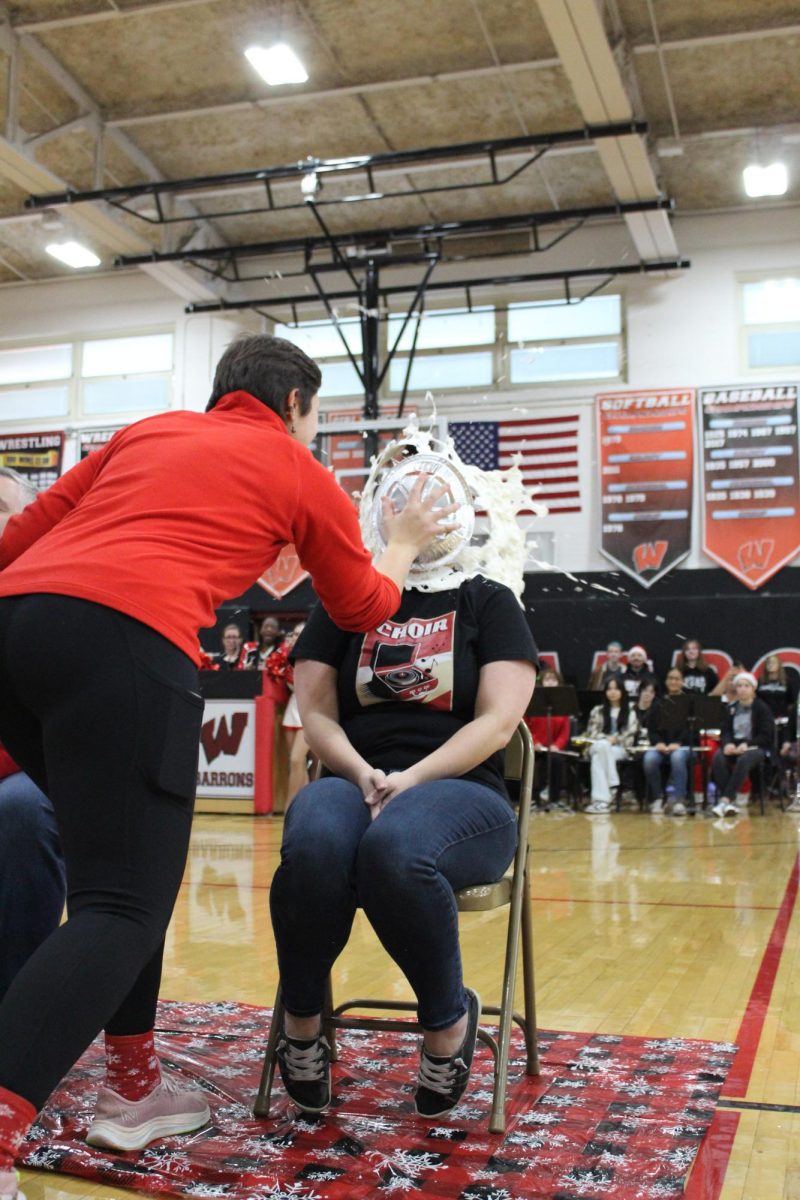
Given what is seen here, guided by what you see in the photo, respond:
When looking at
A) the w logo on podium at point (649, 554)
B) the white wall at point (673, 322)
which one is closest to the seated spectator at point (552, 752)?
the w logo on podium at point (649, 554)

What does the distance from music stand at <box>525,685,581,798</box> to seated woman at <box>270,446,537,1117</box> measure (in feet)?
25.4

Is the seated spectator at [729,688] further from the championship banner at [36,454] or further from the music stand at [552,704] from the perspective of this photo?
the championship banner at [36,454]

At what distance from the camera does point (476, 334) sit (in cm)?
1370

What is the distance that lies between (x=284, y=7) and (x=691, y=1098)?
9.74m

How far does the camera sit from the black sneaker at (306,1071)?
2.10 metres

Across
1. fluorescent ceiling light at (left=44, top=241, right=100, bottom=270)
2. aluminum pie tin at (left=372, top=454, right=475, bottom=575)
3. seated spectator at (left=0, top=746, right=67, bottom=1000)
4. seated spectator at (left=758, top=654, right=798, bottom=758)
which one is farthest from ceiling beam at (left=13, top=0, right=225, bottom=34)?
seated spectator at (left=0, top=746, right=67, bottom=1000)

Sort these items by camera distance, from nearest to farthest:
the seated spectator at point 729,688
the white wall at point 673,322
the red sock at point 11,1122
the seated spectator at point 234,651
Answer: the red sock at point 11,1122 → the seated spectator at point 729,688 → the seated spectator at point 234,651 → the white wall at point 673,322

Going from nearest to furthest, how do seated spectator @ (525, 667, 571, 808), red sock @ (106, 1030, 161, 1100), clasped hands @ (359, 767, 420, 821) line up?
red sock @ (106, 1030, 161, 1100) < clasped hands @ (359, 767, 420, 821) < seated spectator @ (525, 667, 571, 808)

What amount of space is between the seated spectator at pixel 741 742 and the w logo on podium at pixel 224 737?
4059mm

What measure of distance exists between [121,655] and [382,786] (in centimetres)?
67

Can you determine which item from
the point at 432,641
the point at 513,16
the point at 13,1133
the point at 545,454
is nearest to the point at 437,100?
the point at 513,16

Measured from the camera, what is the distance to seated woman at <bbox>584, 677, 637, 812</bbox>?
10.1 meters

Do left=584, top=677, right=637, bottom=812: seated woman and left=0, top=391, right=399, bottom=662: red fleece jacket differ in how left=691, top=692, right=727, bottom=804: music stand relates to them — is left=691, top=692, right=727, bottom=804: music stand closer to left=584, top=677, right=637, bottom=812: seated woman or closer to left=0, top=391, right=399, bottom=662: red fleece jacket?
left=584, top=677, right=637, bottom=812: seated woman

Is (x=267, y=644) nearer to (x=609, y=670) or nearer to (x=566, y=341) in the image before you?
(x=609, y=670)
